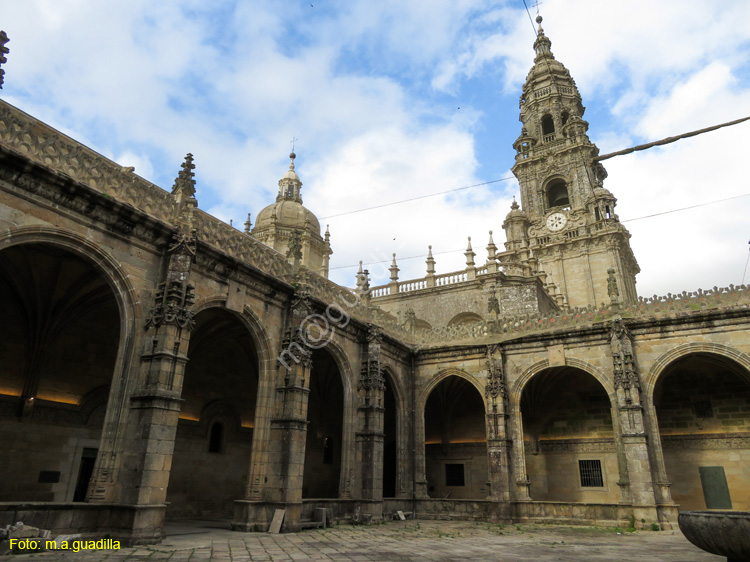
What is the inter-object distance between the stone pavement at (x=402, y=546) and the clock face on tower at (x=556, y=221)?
101 ft

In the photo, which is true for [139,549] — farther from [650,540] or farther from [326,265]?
[326,265]

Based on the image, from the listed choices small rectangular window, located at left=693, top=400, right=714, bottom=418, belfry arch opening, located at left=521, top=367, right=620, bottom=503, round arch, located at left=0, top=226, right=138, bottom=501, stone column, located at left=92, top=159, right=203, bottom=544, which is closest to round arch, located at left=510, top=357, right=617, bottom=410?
belfry arch opening, located at left=521, top=367, right=620, bottom=503

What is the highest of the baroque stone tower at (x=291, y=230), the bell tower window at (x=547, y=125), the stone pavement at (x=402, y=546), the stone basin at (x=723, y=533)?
the bell tower window at (x=547, y=125)

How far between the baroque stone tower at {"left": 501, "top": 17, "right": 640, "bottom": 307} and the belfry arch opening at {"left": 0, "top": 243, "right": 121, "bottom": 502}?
28347mm

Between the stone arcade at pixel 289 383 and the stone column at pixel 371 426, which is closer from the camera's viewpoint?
the stone arcade at pixel 289 383

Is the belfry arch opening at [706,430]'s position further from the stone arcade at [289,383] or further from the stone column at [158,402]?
the stone column at [158,402]

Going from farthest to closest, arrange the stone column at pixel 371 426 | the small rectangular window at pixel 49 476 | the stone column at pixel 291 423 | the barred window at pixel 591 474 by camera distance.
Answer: the barred window at pixel 591 474 < the stone column at pixel 371 426 < the stone column at pixel 291 423 < the small rectangular window at pixel 49 476

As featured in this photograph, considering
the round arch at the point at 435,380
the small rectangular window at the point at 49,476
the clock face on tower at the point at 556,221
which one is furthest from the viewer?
the clock face on tower at the point at 556,221

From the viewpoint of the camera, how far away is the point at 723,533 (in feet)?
22.3

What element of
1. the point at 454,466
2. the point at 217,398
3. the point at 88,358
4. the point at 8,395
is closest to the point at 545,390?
the point at 454,466

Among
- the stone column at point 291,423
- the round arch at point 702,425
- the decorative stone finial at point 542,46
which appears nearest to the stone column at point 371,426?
the stone column at point 291,423

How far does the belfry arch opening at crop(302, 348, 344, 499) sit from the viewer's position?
2334cm

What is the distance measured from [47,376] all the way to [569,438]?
20493mm

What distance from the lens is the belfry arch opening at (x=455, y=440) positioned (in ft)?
80.7
